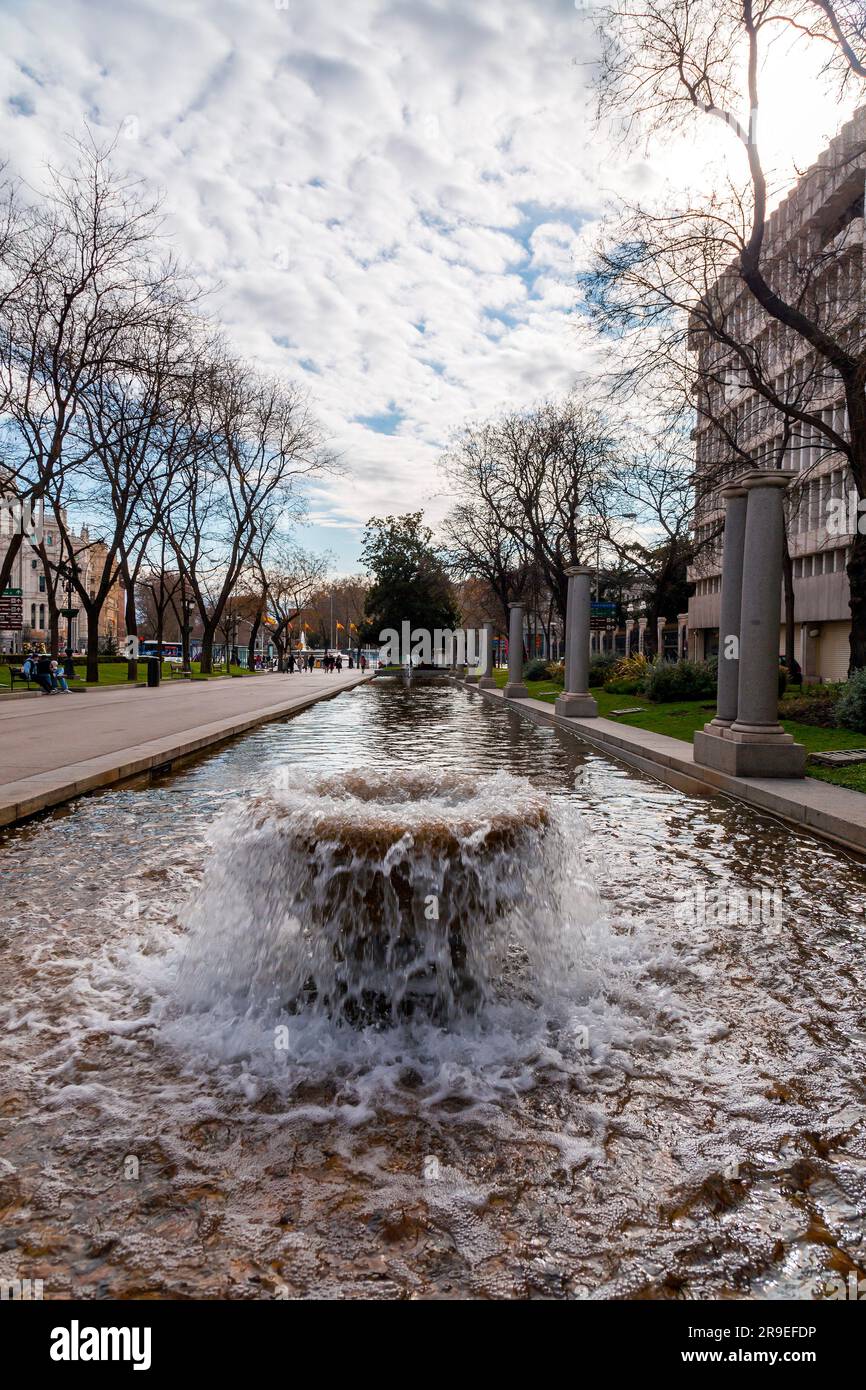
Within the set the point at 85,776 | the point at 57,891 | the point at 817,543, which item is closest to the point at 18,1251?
the point at 57,891

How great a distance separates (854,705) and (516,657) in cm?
1673

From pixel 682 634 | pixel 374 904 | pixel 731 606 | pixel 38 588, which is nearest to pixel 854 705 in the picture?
pixel 731 606

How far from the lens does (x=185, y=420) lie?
3434cm

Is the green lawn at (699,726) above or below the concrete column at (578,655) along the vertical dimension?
below

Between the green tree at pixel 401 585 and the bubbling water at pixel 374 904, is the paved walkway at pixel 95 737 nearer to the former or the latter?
the bubbling water at pixel 374 904

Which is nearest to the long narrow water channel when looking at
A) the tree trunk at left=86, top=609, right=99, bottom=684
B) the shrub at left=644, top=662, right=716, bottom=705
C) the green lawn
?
the green lawn

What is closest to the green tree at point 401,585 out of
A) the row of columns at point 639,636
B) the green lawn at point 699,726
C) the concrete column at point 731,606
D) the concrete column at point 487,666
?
the row of columns at point 639,636

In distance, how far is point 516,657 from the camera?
30.8m

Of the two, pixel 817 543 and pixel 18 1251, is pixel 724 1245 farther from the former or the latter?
pixel 817 543

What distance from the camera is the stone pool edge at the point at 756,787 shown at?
25.5 feet

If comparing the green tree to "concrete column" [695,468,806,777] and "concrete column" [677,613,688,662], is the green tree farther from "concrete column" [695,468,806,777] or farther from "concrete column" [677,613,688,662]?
"concrete column" [695,468,806,777]

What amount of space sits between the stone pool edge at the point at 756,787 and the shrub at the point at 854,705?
2851mm
